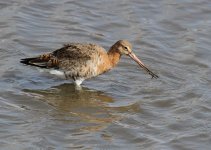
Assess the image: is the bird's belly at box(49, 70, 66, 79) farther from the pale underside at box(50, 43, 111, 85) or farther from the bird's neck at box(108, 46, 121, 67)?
the bird's neck at box(108, 46, 121, 67)

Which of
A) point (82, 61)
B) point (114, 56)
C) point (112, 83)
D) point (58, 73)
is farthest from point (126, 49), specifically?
point (58, 73)

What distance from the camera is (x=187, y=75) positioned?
1069cm

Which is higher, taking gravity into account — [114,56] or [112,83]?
[114,56]

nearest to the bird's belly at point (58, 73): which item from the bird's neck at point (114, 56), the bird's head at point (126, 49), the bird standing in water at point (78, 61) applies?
the bird standing in water at point (78, 61)

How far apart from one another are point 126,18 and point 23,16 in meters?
1.86

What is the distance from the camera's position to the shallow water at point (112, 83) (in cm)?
838

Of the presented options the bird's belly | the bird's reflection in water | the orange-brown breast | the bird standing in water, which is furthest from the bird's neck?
the bird's belly

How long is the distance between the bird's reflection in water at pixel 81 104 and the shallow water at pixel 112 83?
13 millimetres

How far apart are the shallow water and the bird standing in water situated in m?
0.25

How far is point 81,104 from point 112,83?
945 millimetres

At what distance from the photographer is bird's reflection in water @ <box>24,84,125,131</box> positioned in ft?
29.5

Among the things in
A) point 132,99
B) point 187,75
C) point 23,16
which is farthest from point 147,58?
point 23,16

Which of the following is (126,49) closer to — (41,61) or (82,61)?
(82,61)

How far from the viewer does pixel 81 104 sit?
31.9ft
